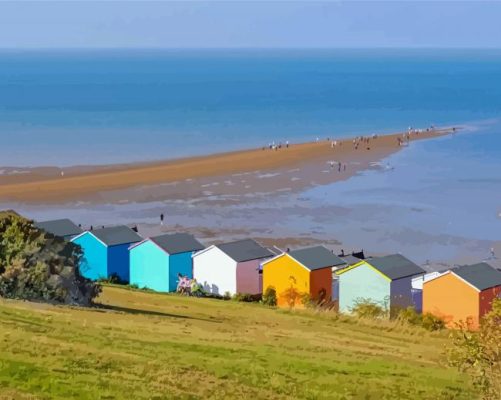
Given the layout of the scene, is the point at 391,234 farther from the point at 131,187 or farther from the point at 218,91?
the point at 218,91

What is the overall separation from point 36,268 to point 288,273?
1161cm

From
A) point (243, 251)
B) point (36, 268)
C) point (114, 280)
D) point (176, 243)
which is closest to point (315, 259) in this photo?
point (243, 251)

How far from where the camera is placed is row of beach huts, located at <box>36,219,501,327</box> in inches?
1216

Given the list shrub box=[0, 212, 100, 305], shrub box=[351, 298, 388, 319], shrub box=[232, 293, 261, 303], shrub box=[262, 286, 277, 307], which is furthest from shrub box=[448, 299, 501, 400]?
shrub box=[232, 293, 261, 303]

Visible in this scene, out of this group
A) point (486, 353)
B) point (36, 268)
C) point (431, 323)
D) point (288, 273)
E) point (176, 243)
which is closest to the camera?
point (486, 353)

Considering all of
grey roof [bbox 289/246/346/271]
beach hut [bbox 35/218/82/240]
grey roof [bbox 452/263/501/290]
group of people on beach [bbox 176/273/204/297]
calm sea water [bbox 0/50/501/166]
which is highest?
calm sea water [bbox 0/50/501/166]

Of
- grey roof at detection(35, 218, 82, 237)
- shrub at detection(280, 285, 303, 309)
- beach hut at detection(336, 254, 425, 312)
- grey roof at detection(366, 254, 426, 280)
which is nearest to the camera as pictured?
beach hut at detection(336, 254, 425, 312)

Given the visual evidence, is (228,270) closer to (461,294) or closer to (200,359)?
(461,294)

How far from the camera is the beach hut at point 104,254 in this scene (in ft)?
119

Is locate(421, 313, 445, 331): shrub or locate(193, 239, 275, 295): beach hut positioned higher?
locate(193, 239, 275, 295): beach hut

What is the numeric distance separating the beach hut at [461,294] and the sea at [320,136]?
13.7m

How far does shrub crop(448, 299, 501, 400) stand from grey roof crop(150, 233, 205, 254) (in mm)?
22276

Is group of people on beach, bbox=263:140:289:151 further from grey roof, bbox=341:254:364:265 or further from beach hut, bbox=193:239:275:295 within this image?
beach hut, bbox=193:239:275:295

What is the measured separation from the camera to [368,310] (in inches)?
1208
